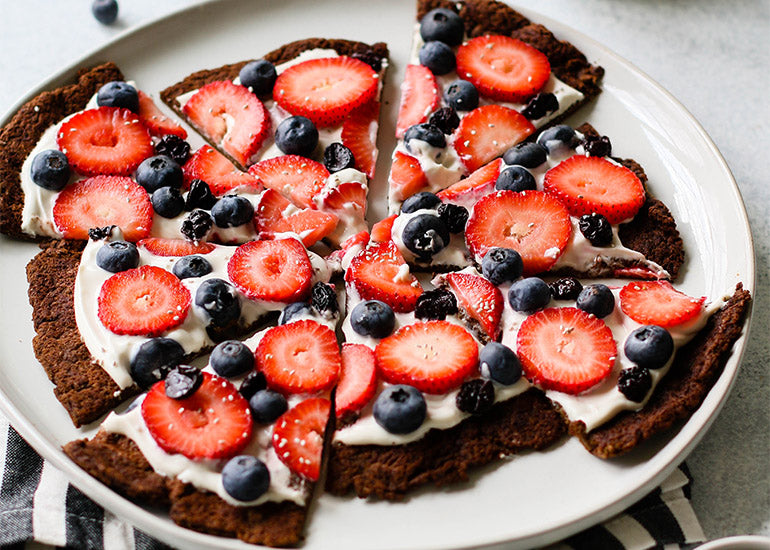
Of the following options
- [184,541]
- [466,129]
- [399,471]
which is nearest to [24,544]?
[184,541]

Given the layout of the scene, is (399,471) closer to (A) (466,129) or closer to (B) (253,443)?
(B) (253,443)

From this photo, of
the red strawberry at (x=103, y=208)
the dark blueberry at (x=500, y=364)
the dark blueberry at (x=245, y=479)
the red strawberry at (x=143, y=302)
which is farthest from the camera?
the red strawberry at (x=103, y=208)

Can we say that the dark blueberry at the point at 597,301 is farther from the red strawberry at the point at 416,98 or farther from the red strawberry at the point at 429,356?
the red strawberry at the point at 416,98

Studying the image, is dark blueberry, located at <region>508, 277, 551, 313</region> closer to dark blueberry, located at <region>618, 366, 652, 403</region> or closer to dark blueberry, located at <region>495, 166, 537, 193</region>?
dark blueberry, located at <region>618, 366, 652, 403</region>

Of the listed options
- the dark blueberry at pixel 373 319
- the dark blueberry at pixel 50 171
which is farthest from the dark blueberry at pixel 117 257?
the dark blueberry at pixel 373 319

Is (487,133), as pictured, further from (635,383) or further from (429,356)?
(635,383)

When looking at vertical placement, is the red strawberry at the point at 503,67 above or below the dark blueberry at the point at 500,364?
above

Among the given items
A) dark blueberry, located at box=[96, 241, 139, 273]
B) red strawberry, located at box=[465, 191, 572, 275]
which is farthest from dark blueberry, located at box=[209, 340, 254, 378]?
red strawberry, located at box=[465, 191, 572, 275]
